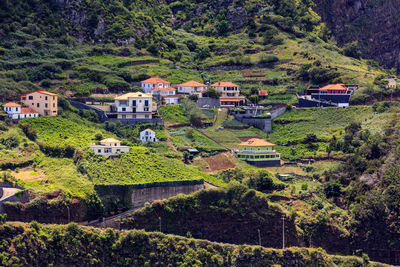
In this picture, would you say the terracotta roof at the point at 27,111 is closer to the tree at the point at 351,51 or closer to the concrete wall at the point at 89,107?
the concrete wall at the point at 89,107

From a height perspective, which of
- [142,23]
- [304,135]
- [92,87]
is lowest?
[304,135]

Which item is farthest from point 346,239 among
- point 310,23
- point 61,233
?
point 310,23

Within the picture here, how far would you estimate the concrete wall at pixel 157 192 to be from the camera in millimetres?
66500

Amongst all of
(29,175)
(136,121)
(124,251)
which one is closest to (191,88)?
(136,121)

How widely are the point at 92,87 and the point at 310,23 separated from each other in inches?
2049

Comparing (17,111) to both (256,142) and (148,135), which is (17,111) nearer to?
(148,135)

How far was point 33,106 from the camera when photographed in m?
81.2

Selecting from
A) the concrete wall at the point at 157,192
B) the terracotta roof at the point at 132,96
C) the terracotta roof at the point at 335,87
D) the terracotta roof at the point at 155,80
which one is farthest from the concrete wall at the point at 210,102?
the concrete wall at the point at 157,192

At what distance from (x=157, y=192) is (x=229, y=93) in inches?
1291

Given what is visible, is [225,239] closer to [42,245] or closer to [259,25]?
[42,245]

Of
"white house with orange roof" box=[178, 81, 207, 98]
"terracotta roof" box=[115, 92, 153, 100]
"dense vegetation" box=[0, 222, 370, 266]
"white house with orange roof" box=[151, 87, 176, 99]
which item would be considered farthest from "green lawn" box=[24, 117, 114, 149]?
"white house with orange roof" box=[178, 81, 207, 98]

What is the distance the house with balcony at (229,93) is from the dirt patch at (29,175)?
34567mm

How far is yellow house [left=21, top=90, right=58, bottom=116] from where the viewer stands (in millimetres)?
80562

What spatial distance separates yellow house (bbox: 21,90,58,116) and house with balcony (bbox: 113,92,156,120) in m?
7.65
